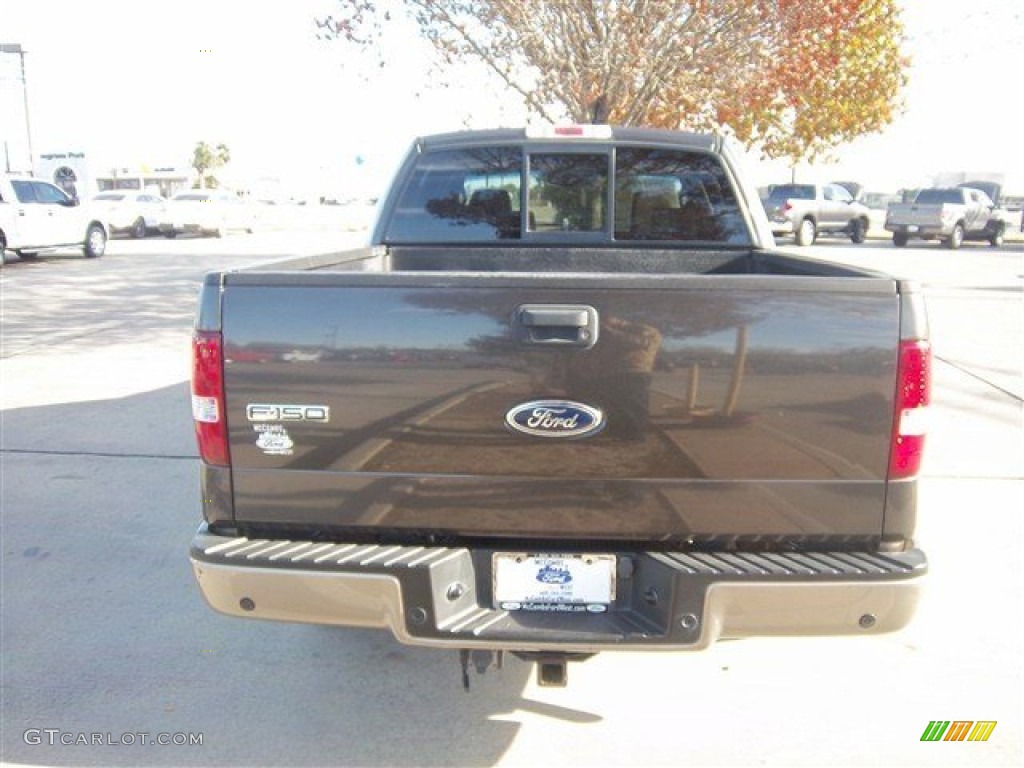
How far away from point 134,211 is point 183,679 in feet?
96.3

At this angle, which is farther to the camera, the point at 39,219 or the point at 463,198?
the point at 39,219

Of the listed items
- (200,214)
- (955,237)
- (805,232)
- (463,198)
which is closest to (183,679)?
(463,198)

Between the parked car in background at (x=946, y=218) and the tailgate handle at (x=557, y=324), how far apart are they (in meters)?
26.7

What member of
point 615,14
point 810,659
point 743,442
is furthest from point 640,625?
point 615,14

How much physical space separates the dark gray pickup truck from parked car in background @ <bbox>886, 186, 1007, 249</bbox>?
1038 inches

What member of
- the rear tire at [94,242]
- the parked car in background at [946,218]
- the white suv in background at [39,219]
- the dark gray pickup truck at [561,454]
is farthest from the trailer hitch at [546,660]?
the parked car in background at [946,218]

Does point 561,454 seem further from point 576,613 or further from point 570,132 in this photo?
point 570,132

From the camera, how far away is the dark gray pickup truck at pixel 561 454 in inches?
91.5

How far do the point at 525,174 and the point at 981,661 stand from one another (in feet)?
9.76

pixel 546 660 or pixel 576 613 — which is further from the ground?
pixel 576 613

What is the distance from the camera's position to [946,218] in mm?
25625

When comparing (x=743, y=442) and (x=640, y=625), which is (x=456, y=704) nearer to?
(x=640, y=625)

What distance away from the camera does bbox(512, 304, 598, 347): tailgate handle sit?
2.31 metres

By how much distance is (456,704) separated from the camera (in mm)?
3186
